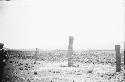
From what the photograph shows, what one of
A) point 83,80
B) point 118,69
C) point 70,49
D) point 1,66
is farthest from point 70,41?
point 1,66

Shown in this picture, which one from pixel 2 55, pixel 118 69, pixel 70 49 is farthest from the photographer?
pixel 70 49

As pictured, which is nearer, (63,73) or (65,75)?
(65,75)

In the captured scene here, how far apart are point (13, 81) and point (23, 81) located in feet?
1.35

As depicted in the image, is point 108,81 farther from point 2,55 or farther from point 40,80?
point 2,55

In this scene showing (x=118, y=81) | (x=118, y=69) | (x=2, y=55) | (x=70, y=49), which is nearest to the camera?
(x=2, y=55)

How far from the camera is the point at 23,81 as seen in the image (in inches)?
323

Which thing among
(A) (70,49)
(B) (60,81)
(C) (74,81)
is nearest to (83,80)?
(C) (74,81)

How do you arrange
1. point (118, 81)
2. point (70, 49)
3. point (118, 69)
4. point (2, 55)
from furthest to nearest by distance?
1. point (70, 49)
2. point (118, 69)
3. point (118, 81)
4. point (2, 55)

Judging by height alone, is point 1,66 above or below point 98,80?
above

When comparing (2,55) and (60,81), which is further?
(60,81)

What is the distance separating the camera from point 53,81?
803 centimetres

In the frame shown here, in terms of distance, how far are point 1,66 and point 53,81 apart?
126 inches

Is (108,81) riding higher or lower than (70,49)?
lower

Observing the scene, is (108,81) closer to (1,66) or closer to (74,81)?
(74,81)
